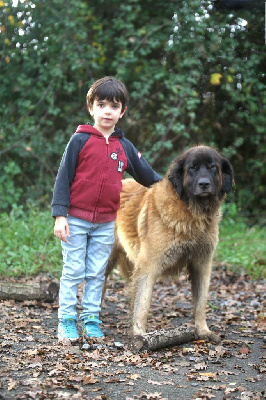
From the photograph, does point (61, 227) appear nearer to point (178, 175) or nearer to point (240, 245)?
point (178, 175)

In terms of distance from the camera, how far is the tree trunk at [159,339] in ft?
12.4

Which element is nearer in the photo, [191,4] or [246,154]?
[191,4]

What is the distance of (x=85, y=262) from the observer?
4137 millimetres

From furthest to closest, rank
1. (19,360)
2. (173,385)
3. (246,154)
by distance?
(246,154), (19,360), (173,385)

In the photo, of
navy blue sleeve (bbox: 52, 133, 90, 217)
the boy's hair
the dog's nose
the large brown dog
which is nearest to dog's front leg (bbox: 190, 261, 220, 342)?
the large brown dog

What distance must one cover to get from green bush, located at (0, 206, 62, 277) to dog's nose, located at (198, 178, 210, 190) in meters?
2.98

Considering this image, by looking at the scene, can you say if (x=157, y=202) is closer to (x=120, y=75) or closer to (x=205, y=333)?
(x=205, y=333)

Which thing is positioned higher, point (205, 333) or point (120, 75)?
point (120, 75)

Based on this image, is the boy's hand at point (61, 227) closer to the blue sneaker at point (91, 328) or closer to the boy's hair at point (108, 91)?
the blue sneaker at point (91, 328)

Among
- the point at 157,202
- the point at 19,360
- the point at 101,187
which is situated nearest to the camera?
the point at 19,360

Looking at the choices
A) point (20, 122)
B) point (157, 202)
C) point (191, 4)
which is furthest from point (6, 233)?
point (191, 4)

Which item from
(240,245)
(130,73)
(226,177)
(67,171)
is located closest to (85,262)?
(67,171)

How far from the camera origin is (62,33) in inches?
338

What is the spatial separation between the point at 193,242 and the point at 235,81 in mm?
5968
